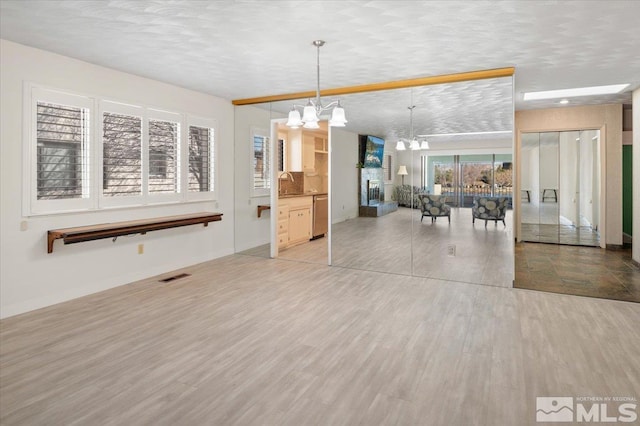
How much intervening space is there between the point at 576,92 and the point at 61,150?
6.85 metres

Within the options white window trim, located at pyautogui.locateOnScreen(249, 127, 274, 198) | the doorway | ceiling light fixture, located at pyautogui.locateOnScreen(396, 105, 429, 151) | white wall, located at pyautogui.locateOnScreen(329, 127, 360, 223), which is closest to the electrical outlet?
ceiling light fixture, located at pyautogui.locateOnScreen(396, 105, 429, 151)

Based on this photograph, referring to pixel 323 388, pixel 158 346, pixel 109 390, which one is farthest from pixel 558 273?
pixel 109 390

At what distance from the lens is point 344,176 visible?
6199mm

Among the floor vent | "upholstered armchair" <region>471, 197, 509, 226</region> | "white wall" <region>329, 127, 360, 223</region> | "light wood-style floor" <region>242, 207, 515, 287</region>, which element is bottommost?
the floor vent

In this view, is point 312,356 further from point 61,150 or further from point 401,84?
point 401,84

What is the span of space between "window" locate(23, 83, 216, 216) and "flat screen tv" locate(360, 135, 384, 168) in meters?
2.40

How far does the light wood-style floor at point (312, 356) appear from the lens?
215 centimetres

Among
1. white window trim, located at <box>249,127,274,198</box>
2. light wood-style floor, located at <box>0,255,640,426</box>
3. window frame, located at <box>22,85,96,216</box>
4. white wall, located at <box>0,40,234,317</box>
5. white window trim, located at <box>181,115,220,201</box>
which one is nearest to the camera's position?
light wood-style floor, located at <box>0,255,640,426</box>

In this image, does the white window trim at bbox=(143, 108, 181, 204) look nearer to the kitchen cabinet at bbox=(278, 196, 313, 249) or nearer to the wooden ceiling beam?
the wooden ceiling beam

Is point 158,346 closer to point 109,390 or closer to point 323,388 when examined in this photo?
point 109,390

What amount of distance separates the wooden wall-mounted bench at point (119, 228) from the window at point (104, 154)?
236mm

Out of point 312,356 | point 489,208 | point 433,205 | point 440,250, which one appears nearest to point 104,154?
point 312,356

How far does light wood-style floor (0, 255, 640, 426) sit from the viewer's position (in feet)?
7.04

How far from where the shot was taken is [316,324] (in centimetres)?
339
